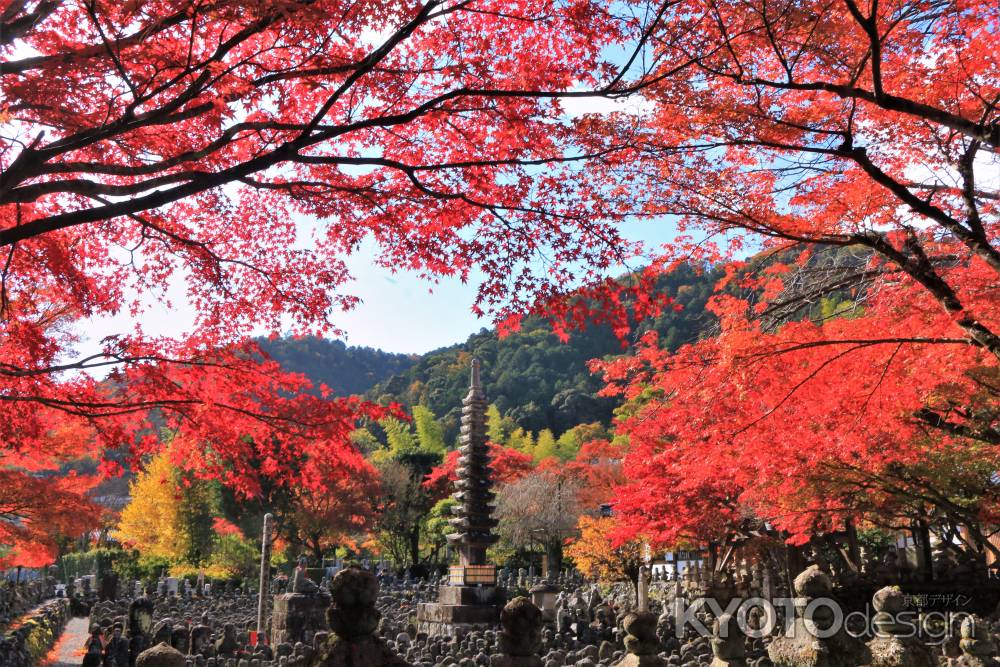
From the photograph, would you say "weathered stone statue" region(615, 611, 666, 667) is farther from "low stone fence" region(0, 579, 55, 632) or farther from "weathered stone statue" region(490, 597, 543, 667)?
"low stone fence" region(0, 579, 55, 632)

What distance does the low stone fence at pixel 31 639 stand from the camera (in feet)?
33.0

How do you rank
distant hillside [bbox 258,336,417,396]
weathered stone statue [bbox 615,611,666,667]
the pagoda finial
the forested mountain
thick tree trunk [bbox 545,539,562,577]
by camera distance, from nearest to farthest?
weathered stone statue [bbox 615,611,666,667] < the pagoda finial < thick tree trunk [bbox 545,539,562,577] < the forested mountain < distant hillside [bbox 258,336,417,396]

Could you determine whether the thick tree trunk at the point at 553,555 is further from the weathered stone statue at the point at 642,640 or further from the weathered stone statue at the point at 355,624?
the weathered stone statue at the point at 355,624

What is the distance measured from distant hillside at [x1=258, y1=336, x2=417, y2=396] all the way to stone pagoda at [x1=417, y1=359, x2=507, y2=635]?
80.2m

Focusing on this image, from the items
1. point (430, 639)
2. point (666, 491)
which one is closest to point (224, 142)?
point (430, 639)

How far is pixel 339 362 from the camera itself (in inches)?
4545

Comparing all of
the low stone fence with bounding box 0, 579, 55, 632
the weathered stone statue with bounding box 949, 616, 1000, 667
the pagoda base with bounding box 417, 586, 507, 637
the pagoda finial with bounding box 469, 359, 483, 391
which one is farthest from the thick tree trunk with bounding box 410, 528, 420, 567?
the weathered stone statue with bounding box 949, 616, 1000, 667

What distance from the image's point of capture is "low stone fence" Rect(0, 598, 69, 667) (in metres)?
10.1

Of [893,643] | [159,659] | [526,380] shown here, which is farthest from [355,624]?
[526,380]

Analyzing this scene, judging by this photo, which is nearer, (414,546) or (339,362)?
(414,546)

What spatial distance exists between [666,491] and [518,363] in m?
58.9

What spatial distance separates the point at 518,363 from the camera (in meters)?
76.2

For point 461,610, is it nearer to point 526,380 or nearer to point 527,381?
point 527,381

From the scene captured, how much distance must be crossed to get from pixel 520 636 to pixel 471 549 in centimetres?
1669
